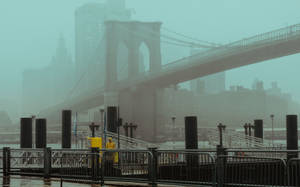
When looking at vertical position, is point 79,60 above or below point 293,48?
above

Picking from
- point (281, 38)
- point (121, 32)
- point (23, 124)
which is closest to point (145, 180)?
point (23, 124)

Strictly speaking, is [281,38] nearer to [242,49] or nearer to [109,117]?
[242,49]

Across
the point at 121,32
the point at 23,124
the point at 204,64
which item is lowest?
the point at 23,124

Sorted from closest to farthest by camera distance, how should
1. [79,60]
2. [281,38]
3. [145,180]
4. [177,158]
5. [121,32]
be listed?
[145,180]
[177,158]
[281,38]
[121,32]
[79,60]

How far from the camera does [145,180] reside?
1136cm

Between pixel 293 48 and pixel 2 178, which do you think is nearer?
pixel 2 178

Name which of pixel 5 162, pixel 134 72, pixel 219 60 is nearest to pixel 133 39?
pixel 134 72

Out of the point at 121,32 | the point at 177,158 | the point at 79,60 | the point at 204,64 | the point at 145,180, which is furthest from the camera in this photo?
the point at 79,60

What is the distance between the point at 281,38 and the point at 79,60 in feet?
259

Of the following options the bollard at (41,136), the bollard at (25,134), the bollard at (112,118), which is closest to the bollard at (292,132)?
the bollard at (112,118)

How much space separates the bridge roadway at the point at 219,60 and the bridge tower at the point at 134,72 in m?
1.53

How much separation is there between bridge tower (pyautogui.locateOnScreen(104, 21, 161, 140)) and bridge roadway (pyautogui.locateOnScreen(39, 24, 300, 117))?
1535mm

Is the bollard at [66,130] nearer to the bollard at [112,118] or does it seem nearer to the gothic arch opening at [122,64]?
the bollard at [112,118]

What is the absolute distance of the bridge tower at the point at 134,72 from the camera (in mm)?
61009
